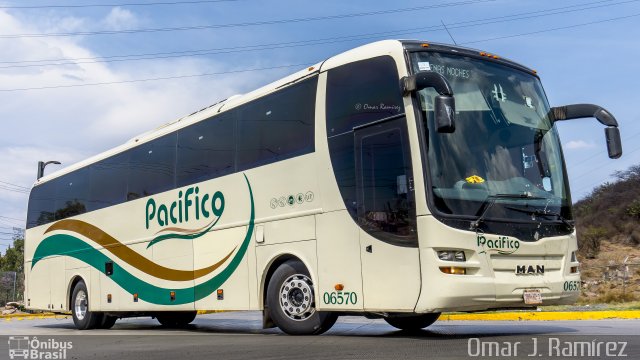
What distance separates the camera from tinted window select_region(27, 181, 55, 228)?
18.2 meters

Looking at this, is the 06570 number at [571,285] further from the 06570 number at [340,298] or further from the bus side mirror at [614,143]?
the 06570 number at [340,298]

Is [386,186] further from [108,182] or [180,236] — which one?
[108,182]

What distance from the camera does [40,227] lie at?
18609mm

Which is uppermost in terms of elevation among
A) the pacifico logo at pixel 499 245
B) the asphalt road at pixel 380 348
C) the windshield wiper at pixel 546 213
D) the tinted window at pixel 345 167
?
the tinted window at pixel 345 167

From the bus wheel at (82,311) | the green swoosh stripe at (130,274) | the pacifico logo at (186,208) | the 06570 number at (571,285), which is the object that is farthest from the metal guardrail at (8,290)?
the 06570 number at (571,285)

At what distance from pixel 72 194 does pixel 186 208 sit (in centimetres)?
561

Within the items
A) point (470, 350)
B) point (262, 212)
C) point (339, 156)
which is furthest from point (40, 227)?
point (470, 350)

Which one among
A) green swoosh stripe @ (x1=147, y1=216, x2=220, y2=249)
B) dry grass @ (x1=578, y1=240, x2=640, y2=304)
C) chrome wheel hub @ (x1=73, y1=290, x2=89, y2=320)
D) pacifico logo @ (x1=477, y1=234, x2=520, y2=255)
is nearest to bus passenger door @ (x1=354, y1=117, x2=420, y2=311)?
pacifico logo @ (x1=477, y1=234, x2=520, y2=255)

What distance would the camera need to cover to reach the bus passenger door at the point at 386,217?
27.6 ft

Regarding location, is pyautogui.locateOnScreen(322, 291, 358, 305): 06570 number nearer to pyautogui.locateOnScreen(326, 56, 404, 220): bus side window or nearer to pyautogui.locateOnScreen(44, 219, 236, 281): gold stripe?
pyautogui.locateOnScreen(326, 56, 404, 220): bus side window

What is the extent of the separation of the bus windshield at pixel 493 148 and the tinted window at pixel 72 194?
10301 millimetres

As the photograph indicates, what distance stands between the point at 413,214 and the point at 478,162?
1050mm

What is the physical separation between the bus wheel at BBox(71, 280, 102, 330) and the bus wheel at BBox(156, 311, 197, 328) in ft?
5.05

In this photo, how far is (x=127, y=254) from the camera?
14.7 metres
